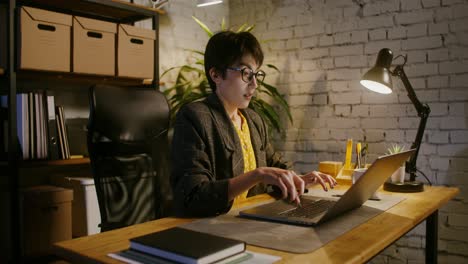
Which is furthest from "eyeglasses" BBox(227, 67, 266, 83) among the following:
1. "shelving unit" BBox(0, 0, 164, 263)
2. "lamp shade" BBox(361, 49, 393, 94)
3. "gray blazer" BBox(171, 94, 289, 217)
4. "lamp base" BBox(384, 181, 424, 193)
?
"shelving unit" BBox(0, 0, 164, 263)

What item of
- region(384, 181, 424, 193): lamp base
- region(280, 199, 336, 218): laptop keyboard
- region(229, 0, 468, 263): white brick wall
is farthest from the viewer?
region(229, 0, 468, 263): white brick wall

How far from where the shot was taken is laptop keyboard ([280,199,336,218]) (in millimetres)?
1258

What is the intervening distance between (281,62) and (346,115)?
649 millimetres

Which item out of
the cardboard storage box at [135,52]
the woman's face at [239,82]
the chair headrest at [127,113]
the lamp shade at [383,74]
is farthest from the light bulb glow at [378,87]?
the cardboard storage box at [135,52]

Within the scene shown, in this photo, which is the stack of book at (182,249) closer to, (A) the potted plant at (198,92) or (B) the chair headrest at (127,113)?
(B) the chair headrest at (127,113)

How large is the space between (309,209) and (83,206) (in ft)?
4.71

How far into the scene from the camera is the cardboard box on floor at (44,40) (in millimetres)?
2066

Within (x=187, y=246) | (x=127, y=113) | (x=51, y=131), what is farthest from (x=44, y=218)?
(x=187, y=246)

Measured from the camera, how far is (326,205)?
140 cm

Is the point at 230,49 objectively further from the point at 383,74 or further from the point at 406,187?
the point at 406,187

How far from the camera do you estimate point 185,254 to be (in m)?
0.80

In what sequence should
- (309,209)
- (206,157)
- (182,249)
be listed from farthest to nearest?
(206,157)
(309,209)
(182,249)

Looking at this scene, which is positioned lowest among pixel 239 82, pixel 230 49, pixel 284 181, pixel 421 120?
pixel 284 181

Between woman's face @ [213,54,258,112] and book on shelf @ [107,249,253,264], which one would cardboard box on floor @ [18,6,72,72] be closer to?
woman's face @ [213,54,258,112]
